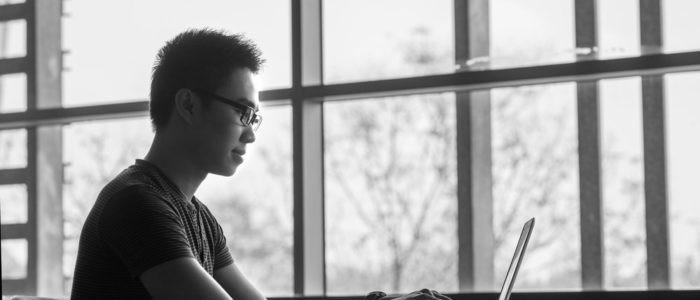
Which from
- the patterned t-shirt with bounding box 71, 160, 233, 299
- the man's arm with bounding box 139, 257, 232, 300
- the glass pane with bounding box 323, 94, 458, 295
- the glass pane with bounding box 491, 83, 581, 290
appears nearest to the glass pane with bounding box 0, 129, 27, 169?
the glass pane with bounding box 323, 94, 458, 295

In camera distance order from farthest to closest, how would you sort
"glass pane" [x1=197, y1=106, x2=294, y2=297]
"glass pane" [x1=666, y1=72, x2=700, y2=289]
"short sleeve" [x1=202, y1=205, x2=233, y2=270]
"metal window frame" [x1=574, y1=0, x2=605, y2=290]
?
"glass pane" [x1=197, y1=106, x2=294, y2=297] < "metal window frame" [x1=574, y1=0, x2=605, y2=290] < "glass pane" [x1=666, y1=72, x2=700, y2=289] < "short sleeve" [x1=202, y1=205, x2=233, y2=270]

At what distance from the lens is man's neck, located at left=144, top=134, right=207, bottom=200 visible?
2.00m

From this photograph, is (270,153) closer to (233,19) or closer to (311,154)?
(311,154)

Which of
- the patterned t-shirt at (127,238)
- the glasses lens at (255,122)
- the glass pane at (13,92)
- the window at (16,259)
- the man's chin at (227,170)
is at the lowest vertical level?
the window at (16,259)

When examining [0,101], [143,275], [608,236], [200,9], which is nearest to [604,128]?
[608,236]

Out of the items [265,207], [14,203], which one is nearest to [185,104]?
[265,207]

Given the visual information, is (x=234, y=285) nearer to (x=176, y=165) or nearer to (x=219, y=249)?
(x=219, y=249)

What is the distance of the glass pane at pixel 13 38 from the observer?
17.3ft

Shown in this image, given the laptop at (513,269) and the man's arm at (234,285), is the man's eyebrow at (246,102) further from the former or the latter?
the laptop at (513,269)

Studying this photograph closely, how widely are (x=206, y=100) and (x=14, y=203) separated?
139 inches

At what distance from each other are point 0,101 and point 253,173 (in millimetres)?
1544

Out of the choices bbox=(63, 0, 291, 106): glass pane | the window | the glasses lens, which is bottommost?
the window

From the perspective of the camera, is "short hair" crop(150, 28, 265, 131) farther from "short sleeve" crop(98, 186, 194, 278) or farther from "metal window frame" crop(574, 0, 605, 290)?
"metal window frame" crop(574, 0, 605, 290)

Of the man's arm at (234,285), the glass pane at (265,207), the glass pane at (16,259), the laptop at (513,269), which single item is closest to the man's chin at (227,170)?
the man's arm at (234,285)
